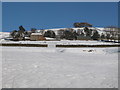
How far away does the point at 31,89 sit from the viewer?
244 inches

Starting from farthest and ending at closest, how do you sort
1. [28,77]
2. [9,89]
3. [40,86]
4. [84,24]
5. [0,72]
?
[84,24]
[0,72]
[28,77]
[40,86]
[9,89]

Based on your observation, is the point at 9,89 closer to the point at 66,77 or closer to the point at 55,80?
the point at 55,80

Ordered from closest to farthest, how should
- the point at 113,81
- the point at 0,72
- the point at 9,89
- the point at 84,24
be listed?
the point at 9,89, the point at 113,81, the point at 0,72, the point at 84,24

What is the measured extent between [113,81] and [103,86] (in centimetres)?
87

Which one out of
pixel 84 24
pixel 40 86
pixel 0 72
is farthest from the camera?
pixel 84 24

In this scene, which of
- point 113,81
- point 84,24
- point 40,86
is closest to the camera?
point 40,86

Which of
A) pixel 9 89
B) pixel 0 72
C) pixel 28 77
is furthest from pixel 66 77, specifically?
pixel 0 72

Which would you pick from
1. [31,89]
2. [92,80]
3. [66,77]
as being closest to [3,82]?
[31,89]

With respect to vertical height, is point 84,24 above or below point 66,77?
above

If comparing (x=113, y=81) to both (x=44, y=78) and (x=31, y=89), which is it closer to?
(x=44, y=78)

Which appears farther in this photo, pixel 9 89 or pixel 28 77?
pixel 28 77

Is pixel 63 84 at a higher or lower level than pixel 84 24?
lower

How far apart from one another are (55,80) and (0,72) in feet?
10.5

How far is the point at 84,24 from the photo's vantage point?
563ft
